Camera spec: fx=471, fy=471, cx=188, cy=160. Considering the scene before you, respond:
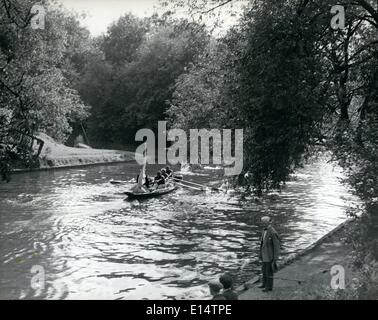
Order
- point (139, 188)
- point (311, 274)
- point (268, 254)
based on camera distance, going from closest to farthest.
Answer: point (268, 254), point (311, 274), point (139, 188)

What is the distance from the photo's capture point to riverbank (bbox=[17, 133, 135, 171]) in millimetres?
46812

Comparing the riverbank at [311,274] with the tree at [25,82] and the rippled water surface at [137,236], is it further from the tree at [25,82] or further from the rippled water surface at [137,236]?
the tree at [25,82]

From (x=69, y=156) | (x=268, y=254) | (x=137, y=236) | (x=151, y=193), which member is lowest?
(x=137, y=236)

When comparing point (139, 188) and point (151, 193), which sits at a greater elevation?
point (139, 188)

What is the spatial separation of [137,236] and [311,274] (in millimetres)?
9101

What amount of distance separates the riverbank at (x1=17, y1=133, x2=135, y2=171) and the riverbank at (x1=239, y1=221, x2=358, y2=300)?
112 feet

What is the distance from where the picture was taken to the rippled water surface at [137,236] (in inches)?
559

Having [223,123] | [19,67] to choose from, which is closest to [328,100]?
[223,123]

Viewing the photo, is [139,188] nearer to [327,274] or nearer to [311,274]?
[311,274]

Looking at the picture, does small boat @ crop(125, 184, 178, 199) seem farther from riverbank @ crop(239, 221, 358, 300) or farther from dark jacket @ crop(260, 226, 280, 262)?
dark jacket @ crop(260, 226, 280, 262)

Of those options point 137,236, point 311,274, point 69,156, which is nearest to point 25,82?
point 137,236

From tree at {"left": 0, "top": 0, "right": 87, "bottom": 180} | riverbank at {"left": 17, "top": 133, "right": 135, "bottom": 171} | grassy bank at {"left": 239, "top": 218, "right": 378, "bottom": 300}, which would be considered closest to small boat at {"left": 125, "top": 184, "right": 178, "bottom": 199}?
tree at {"left": 0, "top": 0, "right": 87, "bottom": 180}

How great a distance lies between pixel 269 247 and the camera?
1222cm

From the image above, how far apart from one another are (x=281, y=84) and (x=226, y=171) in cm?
501
